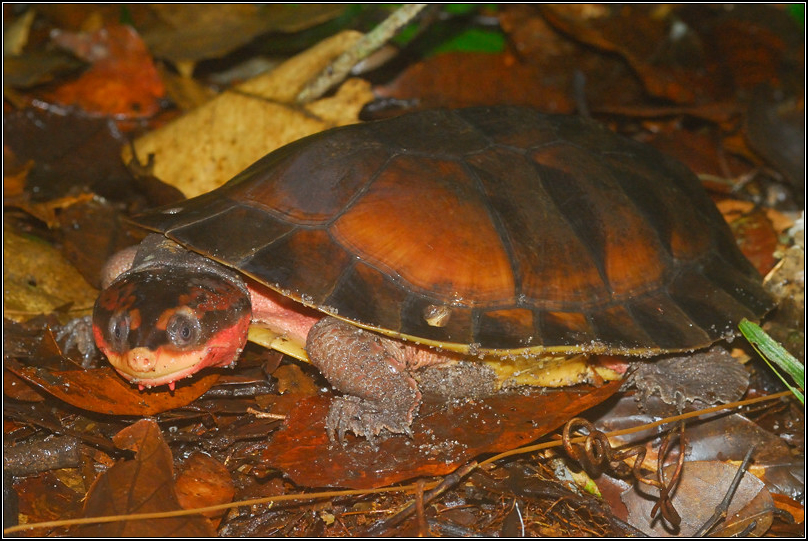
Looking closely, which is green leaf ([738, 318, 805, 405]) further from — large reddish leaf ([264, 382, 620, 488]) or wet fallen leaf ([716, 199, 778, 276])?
wet fallen leaf ([716, 199, 778, 276])

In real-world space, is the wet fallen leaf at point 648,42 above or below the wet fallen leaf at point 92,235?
above

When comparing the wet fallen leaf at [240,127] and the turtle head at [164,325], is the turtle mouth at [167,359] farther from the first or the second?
the wet fallen leaf at [240,127]

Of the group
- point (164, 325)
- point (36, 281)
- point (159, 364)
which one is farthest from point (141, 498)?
point (36, 281)

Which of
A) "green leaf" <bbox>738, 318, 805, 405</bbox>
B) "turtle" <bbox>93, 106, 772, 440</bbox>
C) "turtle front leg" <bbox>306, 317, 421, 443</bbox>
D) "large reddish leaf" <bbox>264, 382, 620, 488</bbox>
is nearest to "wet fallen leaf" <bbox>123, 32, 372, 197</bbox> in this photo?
"turtle" <bbox>93, 106, 772, 440</bbox>

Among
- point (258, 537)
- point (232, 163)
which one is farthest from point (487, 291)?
point (232, 163)

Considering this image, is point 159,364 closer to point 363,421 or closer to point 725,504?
point 363,421

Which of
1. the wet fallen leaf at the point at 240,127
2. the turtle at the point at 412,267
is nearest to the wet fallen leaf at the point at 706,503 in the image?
the turtle at the point at 412,267
